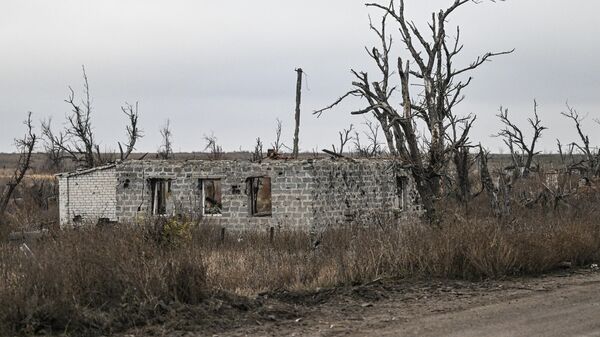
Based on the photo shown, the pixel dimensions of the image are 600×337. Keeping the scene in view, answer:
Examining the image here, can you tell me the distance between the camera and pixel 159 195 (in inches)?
950

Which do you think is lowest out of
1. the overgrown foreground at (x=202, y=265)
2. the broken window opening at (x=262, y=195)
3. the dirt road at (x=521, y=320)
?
the dirt road at (x=521, y=320)

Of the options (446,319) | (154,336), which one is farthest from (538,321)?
(154,336)

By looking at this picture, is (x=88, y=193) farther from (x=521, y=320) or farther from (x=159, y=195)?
(x=521, y=320)

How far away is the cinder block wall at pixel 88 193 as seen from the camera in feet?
92.1

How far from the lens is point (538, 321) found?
892 centimetres

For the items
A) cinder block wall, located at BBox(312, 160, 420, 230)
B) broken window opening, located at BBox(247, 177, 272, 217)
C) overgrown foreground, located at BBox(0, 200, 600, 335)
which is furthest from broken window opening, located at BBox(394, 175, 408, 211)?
overgrown foreground, located at BBox(0, 200, 600, 335)

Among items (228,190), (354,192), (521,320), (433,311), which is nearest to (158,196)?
(228,190)

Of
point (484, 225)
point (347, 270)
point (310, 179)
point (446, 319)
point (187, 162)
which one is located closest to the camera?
point (446, 319)

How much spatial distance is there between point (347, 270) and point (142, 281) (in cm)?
349

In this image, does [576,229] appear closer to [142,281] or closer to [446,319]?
[446,319]

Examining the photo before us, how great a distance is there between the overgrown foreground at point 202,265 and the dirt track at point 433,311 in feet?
1.41

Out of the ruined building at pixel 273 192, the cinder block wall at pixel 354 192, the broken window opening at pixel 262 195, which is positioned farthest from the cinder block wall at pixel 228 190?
the broken window opening at pixel 262 195

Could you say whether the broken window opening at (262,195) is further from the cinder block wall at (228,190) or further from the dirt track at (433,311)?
the dirt track at (433,311)

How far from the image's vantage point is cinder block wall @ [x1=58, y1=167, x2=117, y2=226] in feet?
92.1
